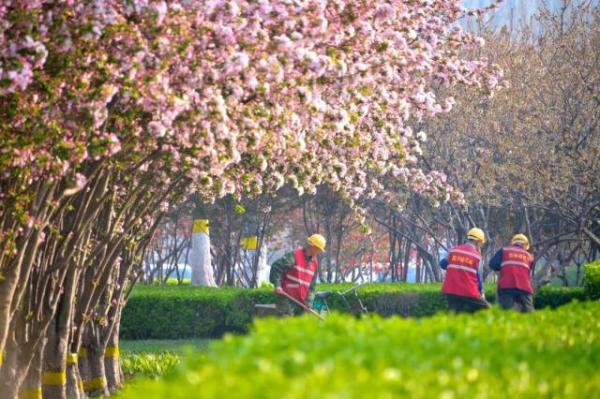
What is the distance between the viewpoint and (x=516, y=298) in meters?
19.5

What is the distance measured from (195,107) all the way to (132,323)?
15.9 meters

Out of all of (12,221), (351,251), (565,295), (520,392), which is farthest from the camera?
(351,251)

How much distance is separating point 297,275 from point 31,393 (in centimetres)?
402

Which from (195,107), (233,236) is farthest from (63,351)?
(233,236)

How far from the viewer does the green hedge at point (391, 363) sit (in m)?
4.77

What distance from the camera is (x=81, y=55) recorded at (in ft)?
35.2

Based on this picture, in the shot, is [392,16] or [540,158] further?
[540,158]

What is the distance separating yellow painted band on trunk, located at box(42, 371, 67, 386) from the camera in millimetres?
13836

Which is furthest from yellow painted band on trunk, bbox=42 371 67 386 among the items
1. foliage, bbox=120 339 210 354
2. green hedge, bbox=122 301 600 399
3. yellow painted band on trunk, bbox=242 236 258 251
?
yellow painted band on trunk, bbox=242 236 258 251

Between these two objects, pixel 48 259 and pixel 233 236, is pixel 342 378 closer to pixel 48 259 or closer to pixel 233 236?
pixel 48 259

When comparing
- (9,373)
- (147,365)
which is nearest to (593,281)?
(147,365)

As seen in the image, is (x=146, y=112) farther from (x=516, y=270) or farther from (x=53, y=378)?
(x=516, y=270)

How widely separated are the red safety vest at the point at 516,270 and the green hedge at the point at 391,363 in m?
11.2

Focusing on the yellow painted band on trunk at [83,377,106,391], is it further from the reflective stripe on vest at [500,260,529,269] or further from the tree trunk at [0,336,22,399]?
the reflective stripe on vest at [500,260,529,269]
